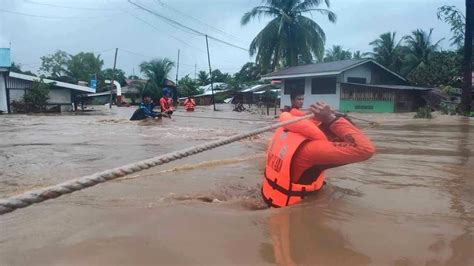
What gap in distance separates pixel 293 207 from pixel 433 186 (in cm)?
264

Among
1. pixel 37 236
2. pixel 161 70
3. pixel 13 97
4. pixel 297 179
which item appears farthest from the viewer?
pixel 161 70

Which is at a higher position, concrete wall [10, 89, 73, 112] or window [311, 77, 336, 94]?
window [311, 77, 336, 94]

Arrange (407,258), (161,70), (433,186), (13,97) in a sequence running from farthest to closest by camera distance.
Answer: (161,70) < (13,97) < (433,186) < (407,258)

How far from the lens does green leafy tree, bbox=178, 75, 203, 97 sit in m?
53.9

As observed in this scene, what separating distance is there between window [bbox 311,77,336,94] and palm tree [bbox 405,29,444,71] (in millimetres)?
16347

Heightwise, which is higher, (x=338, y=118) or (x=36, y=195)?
(x=338, y=118)

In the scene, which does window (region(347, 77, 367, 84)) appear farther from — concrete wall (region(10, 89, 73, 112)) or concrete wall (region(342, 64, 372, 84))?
concrete wall (region(10, 89, 73, 112))

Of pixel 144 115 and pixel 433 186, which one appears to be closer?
pixel 433 186

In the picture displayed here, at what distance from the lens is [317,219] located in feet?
11.4

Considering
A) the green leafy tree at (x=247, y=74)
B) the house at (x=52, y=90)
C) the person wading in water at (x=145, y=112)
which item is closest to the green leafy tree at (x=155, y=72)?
the green leafy tree at (x=247, y=74)

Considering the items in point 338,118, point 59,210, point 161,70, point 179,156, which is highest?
point 161,70

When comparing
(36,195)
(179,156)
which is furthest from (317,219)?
(36,195)

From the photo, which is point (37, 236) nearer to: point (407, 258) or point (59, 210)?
point (59, 210)

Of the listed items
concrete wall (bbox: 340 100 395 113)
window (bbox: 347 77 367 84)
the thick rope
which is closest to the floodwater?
the thick rope
